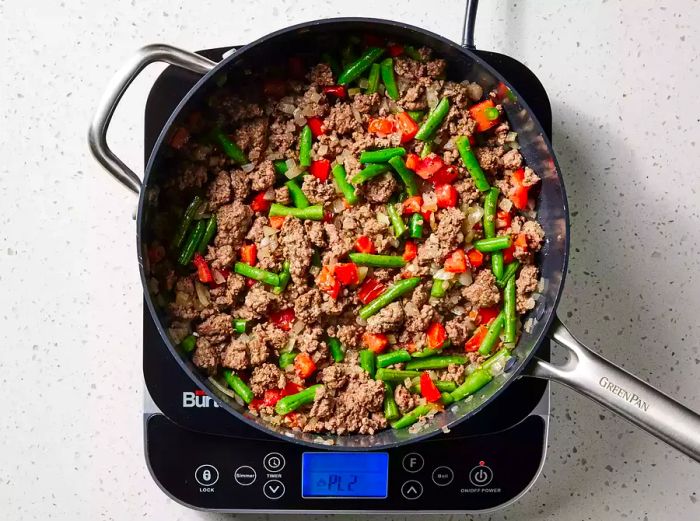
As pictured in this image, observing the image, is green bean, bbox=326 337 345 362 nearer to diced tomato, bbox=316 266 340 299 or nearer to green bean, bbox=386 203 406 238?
diced tomato, bbox=316 266 340 299

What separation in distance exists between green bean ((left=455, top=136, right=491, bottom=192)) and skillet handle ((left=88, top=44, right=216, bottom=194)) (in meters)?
0.36

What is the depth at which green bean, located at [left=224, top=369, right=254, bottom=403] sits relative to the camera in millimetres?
1028

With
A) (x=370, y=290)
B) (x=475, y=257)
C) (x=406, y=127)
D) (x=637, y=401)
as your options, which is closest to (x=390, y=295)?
(x=370, y=290)

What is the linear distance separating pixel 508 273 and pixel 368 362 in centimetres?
24

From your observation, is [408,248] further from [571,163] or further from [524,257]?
[571,163]

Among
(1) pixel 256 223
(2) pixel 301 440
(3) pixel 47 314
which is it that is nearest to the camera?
(2) pixel 301 440

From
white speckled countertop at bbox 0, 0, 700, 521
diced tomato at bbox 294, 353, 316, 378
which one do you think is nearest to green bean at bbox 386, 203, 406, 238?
diced tomato at bbox 294, 353, 316, 378

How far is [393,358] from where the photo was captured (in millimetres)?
1046

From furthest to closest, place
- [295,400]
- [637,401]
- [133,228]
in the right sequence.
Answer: [133,228] < [295,400] < [637,401]

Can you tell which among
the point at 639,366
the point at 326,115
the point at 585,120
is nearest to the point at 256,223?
the point at 326,115

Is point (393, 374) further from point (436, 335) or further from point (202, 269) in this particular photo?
point (202, 269)

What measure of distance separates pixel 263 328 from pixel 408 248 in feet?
0.80

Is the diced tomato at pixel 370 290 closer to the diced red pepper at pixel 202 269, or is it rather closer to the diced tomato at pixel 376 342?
the diced tomato at pixel 376 342

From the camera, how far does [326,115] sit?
3.49 feet
